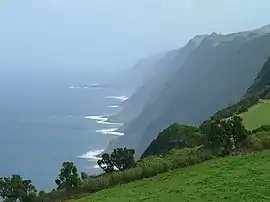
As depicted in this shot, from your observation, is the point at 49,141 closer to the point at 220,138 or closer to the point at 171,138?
the point at 171,138

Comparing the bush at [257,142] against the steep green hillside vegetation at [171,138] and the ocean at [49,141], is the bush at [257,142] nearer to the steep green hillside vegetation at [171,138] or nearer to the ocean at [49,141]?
the steep green hillside vegetation at [171,138]

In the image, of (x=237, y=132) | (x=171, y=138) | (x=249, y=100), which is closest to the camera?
(x=237, y=132)

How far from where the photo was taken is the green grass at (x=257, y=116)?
40.7 meters

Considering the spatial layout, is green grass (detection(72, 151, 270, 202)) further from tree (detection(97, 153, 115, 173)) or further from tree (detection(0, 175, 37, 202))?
tree (detection(97, 153, 115, 173))

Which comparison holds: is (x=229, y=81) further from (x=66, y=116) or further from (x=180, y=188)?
(x=180, y=188)

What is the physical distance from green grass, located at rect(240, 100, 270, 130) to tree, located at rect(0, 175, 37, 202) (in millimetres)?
18127

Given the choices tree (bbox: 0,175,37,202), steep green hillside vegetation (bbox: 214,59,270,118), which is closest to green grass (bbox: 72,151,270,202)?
tree (bbox: 0,175,37,202)

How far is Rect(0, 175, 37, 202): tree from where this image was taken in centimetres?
2680

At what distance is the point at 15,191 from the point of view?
26734 mm

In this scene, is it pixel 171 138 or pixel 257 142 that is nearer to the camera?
pixel 257 142

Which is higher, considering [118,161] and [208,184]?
[118,161]

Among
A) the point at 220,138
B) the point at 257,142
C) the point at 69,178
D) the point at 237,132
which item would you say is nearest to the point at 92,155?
the point at 237,132

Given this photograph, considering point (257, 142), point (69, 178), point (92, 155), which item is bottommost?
point (69, 178)

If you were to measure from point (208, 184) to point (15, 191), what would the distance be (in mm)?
9828
